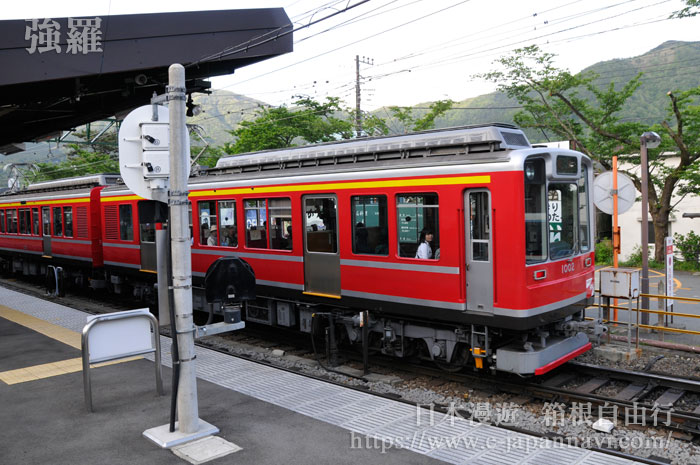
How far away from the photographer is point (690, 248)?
23.5 metres

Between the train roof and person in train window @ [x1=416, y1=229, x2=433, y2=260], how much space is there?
1.02 m

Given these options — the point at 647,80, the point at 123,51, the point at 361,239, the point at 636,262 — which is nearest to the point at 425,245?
the point at 361,239

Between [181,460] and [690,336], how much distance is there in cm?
995

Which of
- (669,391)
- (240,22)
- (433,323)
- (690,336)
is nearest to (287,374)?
(433,323)

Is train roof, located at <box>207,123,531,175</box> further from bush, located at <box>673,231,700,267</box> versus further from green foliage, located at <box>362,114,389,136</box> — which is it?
green foliage, located at <box>362,114,389,136</box>

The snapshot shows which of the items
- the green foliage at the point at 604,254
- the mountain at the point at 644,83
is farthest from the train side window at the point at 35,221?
the mountain at the point at 644,83

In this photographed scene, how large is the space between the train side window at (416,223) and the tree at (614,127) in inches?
605

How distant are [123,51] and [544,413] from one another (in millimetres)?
9042

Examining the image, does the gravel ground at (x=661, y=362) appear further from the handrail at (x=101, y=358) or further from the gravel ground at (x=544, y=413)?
the handrail at (x=101, y=358)

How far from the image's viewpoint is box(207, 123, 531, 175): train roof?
322 inches

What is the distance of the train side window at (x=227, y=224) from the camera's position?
1180 centimetres

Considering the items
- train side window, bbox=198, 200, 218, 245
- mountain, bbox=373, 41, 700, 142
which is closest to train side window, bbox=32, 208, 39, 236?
train side window, bbox=198, 200, 218, 245

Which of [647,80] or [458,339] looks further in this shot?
[647,80]

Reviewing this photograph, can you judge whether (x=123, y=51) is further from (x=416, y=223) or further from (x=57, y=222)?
(x=57, y=222)
